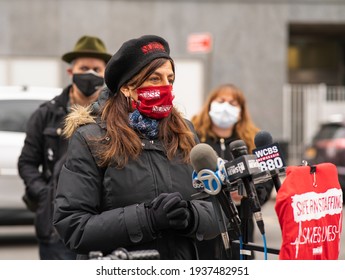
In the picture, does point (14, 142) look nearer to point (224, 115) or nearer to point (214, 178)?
point (224, 115)

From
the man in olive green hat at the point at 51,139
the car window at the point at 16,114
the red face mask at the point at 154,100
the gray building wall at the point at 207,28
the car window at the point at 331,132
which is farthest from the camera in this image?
the gray building wall at the point at 207,28

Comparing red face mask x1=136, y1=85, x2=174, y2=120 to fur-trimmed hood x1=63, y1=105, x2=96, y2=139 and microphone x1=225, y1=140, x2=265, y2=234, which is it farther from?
microphone x1=225, y1=140, x2=265, y2=234

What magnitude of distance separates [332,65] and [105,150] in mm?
23076

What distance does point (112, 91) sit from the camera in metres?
3.69

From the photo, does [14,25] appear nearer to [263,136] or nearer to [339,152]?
[339,152]

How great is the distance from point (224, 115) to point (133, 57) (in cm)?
297

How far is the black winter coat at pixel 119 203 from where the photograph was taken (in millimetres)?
3352

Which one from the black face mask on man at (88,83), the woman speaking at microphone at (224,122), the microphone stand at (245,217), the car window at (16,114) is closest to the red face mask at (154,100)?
the microphone stand at (245,217)

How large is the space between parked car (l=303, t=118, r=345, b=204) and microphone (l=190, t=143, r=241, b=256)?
40.7 feet

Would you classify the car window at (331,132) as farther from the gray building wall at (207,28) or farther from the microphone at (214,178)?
the microphone at (214,178)

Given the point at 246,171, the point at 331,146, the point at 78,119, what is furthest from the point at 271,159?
the point at 331,146

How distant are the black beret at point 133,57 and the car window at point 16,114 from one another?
6.67m

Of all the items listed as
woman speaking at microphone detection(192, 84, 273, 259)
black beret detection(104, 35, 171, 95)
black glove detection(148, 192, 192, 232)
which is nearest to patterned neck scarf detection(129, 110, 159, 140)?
black beret detection(104, 35, 171, 95)
